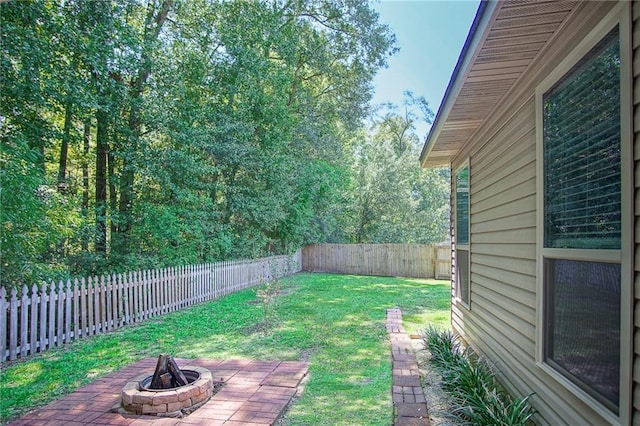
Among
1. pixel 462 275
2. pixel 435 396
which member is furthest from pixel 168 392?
pixel 462 275

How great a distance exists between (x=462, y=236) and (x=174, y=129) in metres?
6.89

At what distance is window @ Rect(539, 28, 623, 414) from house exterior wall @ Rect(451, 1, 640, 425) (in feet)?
0.50

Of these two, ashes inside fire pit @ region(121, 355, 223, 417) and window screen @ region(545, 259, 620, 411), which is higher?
window screen @ region(545, 259, 620, 411)

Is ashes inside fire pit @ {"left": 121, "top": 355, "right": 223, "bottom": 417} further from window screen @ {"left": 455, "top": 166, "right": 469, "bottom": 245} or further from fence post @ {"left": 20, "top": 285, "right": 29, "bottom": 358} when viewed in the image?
window screen @ {"left": 455, "top": 166, "right": 469, "bottom": 245}

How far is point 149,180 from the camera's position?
8.97 meters

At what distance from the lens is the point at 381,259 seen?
15.5 metres

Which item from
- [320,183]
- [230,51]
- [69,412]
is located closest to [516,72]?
[69,412]

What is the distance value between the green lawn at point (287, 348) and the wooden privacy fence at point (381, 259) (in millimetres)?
5130

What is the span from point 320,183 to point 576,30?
13.2 metres

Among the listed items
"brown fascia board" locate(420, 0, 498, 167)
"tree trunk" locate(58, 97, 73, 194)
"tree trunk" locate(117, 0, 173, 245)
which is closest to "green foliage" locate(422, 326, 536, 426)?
"brown fascia board" locate(420, 0, 498, 167)

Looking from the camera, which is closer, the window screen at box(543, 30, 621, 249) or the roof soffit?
the window screen at box(543, 30, 621, 249)

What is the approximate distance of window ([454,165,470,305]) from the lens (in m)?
5.41

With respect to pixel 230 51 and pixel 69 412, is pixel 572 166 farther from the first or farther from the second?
pixel 230 51

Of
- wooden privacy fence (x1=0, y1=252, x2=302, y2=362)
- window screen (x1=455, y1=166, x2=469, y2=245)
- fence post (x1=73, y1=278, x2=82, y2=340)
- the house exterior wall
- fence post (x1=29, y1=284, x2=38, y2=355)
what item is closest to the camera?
the house exterior wall
